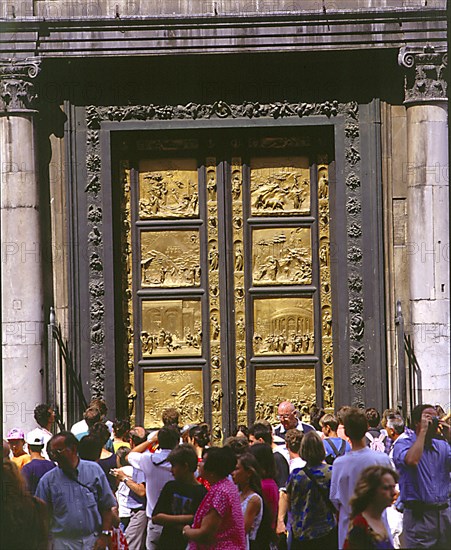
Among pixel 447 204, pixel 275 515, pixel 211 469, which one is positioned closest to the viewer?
pixel 211 469

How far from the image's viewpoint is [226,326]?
18.3m

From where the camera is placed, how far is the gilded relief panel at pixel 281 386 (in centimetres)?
1834

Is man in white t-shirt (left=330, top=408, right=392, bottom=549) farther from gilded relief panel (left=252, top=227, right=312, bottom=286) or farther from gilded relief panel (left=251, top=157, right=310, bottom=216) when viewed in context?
gilded relief panel (left=251, top=157, right=310, bottom=216)

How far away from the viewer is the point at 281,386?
724 inches

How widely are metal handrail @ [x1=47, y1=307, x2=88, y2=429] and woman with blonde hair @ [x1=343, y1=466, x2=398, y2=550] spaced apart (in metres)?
9.52

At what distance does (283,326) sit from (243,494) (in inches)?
338

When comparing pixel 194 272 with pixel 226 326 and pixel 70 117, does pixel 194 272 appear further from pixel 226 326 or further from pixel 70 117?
pixel 70 117

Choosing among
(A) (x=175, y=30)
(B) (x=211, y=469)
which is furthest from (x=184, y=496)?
(A) (x=175, y=30)

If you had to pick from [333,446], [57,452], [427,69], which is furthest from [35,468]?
[427,69]

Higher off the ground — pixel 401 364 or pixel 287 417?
pixel 401 364

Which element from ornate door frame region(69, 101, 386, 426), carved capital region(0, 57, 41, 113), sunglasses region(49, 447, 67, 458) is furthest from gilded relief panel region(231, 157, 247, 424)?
sunglasses region(49, 447, 67, 458)

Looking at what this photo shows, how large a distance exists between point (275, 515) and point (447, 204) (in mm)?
8078

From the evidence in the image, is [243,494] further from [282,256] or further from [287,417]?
[282,256]

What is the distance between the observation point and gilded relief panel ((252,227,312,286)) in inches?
724
